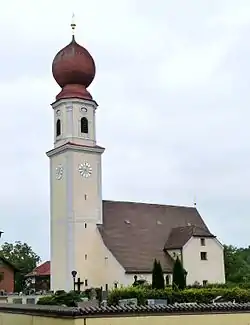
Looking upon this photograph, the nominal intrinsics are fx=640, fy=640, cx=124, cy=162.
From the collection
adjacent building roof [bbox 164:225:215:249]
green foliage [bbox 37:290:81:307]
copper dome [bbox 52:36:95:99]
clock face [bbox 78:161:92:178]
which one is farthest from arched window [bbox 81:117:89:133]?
green foliage [bbox 37:290:81:307]

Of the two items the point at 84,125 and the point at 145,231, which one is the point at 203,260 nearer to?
the point at 145,231

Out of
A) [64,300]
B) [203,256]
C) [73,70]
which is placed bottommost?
[64,300]

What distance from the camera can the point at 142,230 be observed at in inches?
2315

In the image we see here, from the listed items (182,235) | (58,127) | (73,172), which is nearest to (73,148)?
(73,172)

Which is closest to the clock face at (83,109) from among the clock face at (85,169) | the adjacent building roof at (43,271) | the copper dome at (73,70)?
the copper dome at (73,70)

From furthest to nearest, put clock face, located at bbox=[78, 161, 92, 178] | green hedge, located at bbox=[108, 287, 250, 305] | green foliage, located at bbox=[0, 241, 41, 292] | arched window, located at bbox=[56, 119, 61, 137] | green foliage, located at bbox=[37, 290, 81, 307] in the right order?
green foliage, located at bbox=[0, 241, 41, 292] → arched window, located at bbox=[56, 119, 61, 137] → clock face, located at bbox=[78, 161, 92, 178] → green hedge, located at bbox=[108, 287, 250, 305] → green foliage, located at bbox=[37, 290, 81, 307]

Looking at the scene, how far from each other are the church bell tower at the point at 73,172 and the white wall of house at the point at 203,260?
854cm

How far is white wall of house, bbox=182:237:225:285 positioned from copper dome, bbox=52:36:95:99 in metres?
16.4

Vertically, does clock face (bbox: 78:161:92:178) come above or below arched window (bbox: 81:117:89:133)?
below

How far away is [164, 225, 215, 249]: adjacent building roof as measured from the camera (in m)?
57.0

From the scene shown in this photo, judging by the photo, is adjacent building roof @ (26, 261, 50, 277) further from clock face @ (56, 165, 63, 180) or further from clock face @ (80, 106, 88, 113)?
clock face @ (80, 106, 88, 113)

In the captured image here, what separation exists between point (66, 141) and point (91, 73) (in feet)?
20.7

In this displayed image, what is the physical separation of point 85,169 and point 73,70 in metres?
8.62

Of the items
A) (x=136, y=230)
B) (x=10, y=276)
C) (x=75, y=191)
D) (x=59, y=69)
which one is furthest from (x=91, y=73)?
(x=10, y=276)
